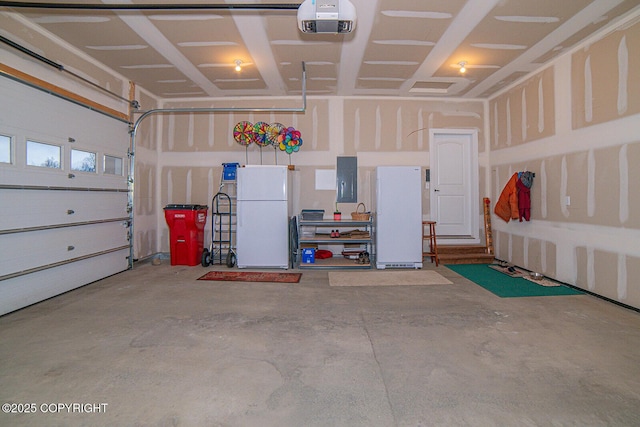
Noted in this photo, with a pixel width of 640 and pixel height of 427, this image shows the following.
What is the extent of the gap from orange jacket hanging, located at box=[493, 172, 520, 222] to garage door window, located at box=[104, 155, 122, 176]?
6516 millimetres

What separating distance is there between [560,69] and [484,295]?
3.42 metres

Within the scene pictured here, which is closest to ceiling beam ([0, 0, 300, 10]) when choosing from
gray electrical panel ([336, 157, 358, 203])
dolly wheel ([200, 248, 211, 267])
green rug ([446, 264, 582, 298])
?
gray electrical panel ([336, 157, 358, 203])

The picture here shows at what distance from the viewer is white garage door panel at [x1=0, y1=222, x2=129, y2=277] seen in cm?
325

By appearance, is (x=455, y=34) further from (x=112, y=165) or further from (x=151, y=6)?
Result: (x=112, y=165)

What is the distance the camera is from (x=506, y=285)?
4410 mm

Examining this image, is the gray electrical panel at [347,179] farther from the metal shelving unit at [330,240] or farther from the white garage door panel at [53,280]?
the white garage door panel at [53,280]

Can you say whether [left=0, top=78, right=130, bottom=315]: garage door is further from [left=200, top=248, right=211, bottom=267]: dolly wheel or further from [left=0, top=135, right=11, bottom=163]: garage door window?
[left=200, top=248, right=211, bottom=267]: dolly wheel

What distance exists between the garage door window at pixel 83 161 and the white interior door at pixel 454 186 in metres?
5.83

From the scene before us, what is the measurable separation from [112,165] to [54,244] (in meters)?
1.59

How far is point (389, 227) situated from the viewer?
548 centimetres

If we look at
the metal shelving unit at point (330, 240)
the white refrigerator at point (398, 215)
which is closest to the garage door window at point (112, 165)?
the metal shelving unit at point (330, 240)

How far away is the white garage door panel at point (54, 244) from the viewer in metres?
3.25

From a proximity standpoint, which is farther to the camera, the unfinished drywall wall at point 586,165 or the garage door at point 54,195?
the unfinished drywall wall at point 586,165

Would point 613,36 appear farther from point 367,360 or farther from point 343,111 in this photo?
point 367,360
